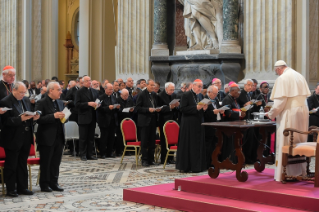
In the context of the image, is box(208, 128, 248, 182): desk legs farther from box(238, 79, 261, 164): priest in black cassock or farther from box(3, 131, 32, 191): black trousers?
box(238, 79, 261, 164): priest in black cassock

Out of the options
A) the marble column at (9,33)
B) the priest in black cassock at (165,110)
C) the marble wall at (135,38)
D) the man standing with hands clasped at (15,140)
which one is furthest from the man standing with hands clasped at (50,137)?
the marble column at (9,33)

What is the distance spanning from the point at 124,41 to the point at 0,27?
20.9ft

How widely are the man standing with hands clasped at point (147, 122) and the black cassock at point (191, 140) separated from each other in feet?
3.65

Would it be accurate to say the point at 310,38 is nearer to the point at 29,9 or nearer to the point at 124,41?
the point at 124,41

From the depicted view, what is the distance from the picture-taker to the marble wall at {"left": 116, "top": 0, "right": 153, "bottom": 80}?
43.7ft

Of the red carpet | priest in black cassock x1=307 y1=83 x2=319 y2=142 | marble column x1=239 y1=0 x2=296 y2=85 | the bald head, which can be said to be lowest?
the red carpet

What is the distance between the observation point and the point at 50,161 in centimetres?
714

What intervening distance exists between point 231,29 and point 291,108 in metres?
5.40

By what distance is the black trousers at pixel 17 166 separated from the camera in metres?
6.77

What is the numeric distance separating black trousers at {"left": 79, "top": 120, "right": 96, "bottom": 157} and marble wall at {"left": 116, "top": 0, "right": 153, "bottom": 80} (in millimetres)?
3110

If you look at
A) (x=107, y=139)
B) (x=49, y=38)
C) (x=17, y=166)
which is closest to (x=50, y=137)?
(x=17, y=166)

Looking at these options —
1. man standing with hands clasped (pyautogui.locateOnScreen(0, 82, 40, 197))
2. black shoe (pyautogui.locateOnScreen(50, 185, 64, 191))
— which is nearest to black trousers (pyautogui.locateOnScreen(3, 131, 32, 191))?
man standing with hands clasped (pyautogui.locateOnScreen(0, 82, 40, 197))

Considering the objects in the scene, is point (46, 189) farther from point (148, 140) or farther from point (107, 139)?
point (107, 139)

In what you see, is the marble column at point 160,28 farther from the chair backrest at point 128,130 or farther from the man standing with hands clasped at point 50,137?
the man standing with hands clasped at point 50,137
